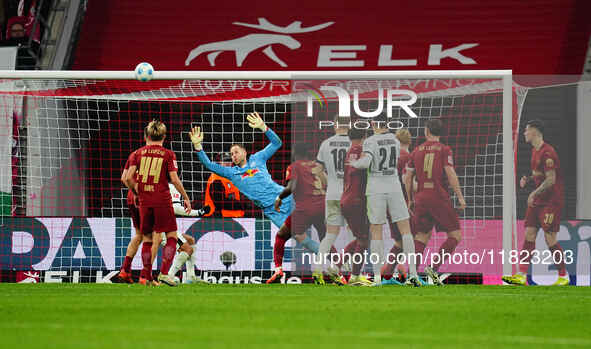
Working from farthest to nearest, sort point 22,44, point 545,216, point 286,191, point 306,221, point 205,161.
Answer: point 22,44
point 205,161
point 286,191
point 545,216
point 306,221

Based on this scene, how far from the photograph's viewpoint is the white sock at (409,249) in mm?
9969

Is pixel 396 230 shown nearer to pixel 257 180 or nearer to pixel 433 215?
pixel 433 215

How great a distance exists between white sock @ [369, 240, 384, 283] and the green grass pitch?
86 centimetres

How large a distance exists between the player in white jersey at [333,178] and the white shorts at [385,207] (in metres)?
0.32

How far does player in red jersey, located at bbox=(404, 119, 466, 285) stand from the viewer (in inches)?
392

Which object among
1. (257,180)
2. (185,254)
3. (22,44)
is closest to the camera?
(185,254)

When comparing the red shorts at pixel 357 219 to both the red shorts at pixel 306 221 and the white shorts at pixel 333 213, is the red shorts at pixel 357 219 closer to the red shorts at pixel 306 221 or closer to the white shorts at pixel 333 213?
the white shorts at pixel 333 213

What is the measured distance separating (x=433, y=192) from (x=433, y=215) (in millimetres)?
246

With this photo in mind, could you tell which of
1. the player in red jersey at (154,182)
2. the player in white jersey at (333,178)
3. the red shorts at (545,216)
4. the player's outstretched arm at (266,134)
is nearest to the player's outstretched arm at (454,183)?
the red shorts at (545,216)

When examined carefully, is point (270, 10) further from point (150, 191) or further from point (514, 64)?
point (150, 191)

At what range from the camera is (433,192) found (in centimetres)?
996

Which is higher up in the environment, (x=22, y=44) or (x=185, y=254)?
(x=22, y=44)

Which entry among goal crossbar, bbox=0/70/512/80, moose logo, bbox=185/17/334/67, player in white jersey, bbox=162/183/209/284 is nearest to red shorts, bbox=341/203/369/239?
goal crossbar, bbox=0/70/512/80

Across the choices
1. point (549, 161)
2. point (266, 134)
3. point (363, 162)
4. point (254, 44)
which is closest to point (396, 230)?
point (363, 162)
